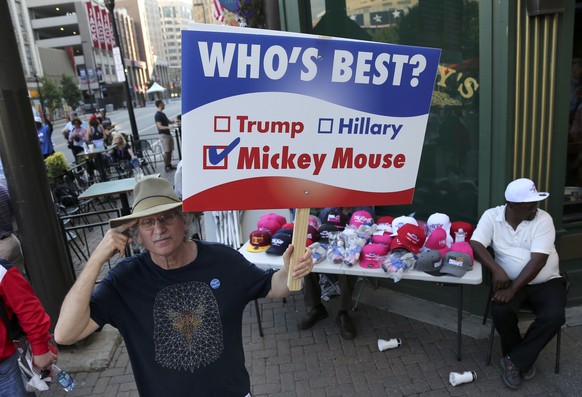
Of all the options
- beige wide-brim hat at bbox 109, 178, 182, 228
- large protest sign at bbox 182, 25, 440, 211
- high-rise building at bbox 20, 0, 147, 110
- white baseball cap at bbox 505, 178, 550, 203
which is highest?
high-rise building at bbox 20, 0, 147, 110

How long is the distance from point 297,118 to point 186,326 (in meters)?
1.02

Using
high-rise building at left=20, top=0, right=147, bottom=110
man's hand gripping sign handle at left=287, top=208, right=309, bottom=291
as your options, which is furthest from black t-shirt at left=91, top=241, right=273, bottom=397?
high-rise building at left=20, top=0, right=147, bottom=110

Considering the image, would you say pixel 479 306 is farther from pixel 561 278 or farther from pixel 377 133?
pixel 377 133

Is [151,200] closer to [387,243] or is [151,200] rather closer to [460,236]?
[387,243]

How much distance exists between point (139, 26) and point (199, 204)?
12523cm

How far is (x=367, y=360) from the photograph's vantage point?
3.87 meters

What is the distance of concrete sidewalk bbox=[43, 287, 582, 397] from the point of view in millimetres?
3477

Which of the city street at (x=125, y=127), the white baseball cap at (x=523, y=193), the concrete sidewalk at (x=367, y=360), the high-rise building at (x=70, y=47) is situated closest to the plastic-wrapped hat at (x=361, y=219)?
the concrete sidewalk at (x=367, y=360)

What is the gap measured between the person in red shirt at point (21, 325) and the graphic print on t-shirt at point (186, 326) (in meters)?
1.21

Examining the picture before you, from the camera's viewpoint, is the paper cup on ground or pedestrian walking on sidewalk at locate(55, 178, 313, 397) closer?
pedestrian walking on sidewalk at locate(55, 178, 313, 397)

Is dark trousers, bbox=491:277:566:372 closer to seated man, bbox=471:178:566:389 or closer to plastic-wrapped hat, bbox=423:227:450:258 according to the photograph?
seated man, bbox=471:178:566:389

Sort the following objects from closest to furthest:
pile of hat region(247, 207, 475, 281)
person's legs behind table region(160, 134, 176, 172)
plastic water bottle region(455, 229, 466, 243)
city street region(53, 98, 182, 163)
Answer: pile of hat region(247, 207, 475, 281) < plastic water bottle region(455, 229, 466, 243) < person's legs behind table region(160, 134, 176, 172) < city street region(53, 98, 182, 163)

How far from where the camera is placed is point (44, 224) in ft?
12.8

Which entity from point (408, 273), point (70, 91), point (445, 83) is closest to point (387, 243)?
point (408, 273)
